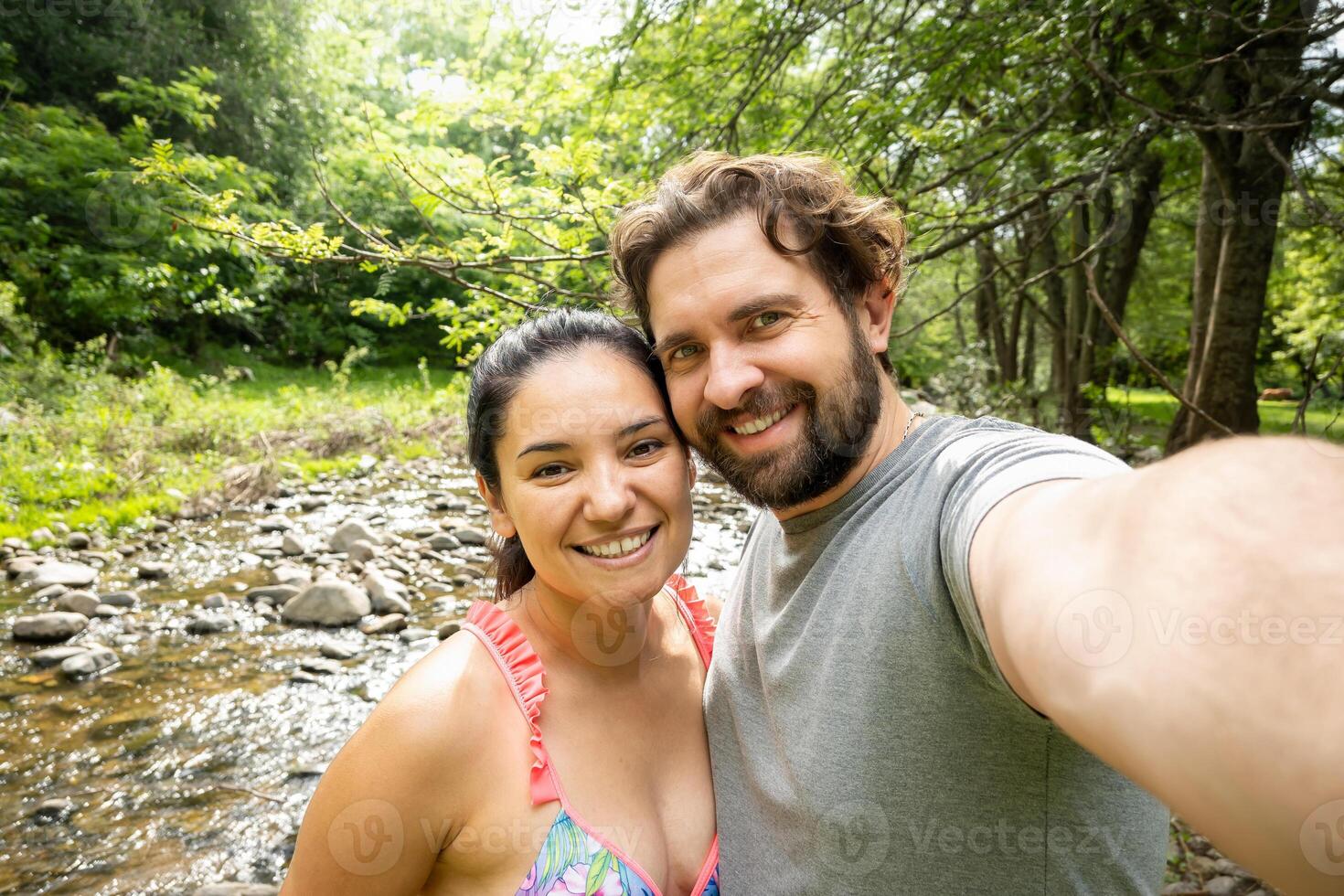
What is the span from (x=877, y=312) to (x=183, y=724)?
4.31 meters

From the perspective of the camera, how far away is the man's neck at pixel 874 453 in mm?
1479

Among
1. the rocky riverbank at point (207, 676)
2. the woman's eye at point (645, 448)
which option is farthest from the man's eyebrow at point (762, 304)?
the rocky riverbank at point (207, 676)

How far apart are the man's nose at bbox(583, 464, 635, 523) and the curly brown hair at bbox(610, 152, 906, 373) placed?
40 cm

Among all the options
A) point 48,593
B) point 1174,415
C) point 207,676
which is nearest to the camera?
point 207,676

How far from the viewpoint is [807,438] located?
149 cm

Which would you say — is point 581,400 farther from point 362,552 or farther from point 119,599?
point 362,552

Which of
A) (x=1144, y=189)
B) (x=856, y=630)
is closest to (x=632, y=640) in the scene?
(x=856, y=630)

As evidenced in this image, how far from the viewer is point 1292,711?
1.69ft

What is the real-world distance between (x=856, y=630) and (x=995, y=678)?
251 mm

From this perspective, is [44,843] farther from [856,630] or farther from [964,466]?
[964,466]

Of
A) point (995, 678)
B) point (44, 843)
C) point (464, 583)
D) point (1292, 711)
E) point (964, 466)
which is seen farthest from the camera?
point (464, 583)

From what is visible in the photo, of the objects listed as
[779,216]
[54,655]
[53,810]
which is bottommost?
[53,810]

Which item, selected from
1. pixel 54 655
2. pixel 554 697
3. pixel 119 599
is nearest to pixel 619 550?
pixel 554 697

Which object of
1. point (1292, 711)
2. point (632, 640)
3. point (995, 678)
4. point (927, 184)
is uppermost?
point (927, 184)
